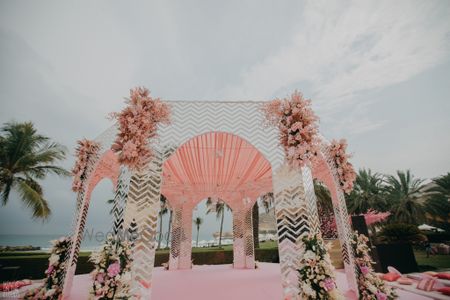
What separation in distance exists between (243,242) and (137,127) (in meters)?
8.04

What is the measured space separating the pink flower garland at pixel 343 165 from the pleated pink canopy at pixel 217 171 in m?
1.81

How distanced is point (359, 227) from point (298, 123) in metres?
5.11

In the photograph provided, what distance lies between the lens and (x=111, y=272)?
310 centimetres

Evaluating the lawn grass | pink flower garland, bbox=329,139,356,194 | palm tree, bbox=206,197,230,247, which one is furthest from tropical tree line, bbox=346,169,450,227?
pink flower garland, bbox=329,139,356,194

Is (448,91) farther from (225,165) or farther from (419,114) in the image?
(225,165)

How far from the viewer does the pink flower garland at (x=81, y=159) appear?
501 cm

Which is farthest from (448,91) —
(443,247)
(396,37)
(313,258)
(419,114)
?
(443,247)

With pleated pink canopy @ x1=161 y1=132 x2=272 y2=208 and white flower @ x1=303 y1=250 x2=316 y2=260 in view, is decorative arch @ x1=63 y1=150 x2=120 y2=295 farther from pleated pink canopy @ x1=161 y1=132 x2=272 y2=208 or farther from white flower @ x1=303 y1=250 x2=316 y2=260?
white flower @ x1=303 y1=250 x2=316 y2=260

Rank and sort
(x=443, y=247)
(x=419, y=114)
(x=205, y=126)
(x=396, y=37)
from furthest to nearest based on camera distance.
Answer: (x=443, y=247), (x=419, y=114), (x=396, y=37), (x=205, y=126)

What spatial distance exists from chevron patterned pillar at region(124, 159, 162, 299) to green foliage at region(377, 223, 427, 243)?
406 inches

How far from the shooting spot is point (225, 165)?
24.0ft

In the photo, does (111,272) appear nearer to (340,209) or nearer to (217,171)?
(340,209)

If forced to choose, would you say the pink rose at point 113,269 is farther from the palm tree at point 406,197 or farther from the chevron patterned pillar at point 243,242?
the palm tree at point 406,197

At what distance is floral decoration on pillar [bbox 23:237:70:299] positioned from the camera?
162 inches
